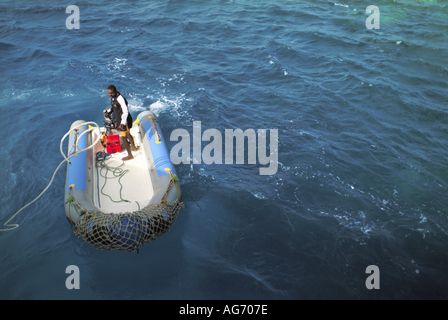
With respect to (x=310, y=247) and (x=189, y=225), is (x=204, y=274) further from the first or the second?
(x=310, y=247)

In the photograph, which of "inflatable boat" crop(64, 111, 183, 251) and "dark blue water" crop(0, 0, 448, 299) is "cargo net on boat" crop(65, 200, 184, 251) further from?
"dark blue water" crop(0, 0, 448, 299)

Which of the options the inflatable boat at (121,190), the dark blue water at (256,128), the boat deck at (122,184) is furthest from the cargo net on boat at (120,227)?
the boat deck at (122,184)

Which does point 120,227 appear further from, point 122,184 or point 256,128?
point 256,128

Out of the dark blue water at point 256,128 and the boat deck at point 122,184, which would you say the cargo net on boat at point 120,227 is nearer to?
the dark blue water at point 256,128

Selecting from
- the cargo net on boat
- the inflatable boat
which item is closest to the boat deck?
the inflatable boat
